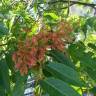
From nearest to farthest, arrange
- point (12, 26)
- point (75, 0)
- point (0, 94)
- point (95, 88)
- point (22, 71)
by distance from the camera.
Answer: point (22, 71), point (0, 94), point (12, 26), point (95, 88), point (75, 0)

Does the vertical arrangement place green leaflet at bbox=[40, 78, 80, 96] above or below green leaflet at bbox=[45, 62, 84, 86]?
below

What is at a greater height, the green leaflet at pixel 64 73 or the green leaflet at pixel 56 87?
the green leaflet at pixel 64 73

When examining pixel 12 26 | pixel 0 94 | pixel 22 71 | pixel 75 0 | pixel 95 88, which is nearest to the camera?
pixel 22 71

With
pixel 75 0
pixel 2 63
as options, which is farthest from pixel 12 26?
pixel 75 0

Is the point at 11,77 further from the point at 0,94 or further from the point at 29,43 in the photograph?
the point at 29,43

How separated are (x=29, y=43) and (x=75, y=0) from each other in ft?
5.81

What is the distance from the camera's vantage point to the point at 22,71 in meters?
0.73

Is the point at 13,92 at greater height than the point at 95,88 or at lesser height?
greater

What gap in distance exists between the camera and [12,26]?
1.02 m

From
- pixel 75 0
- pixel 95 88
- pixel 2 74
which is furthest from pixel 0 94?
pixel 75 0

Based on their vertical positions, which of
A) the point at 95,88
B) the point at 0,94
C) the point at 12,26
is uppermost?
the point at 12,26

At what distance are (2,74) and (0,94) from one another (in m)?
0.05

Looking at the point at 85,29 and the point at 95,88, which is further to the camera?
the point at 85,29

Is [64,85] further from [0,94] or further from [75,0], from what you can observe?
[75,0]
